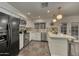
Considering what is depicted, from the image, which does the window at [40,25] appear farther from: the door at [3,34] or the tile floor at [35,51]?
the door at [3,34]

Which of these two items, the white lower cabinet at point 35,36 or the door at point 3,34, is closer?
the door at point 3,34

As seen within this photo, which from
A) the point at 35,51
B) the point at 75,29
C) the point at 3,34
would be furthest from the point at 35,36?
the point at 3,34

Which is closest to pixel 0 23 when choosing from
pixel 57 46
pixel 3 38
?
pixel 3 38

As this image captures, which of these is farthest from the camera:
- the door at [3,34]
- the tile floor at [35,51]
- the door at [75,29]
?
the door at [75,29]

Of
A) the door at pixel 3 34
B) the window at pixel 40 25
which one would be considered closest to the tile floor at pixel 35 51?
the door at pixel 3 34

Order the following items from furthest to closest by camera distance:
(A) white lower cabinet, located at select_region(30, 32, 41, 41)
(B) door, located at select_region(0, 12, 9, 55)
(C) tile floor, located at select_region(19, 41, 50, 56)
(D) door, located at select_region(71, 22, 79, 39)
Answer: (A) white lower cabinet, located at select_region(30, 32, 41, 41), (D) door, located at select_region(71, 22, 79, 39), (C) tile floor, located at select_region(19, 41, 50, 56), (B) door, located at select_region(0, 12, 9, 55)

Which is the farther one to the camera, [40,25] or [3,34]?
[40,25]

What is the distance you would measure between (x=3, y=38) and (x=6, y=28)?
334 mm

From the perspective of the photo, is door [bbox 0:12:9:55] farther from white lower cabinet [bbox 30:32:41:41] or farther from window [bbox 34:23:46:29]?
window [bbox 34:23:46:29]

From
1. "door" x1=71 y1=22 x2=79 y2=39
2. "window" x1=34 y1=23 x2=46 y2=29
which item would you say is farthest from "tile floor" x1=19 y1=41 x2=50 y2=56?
"window" x1=34 y1=23 x2=46 y2=29

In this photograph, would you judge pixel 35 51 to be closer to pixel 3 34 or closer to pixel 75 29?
pixel 3 34

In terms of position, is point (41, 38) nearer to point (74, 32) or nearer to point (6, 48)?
point (74, 32)

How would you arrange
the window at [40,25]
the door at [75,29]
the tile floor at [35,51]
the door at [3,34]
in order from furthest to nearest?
the window at [40,25]
the door at [75,29]
the tile floor at [35,51]
the door at [3,34]

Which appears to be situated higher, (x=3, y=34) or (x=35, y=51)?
(x=3, y=34)
